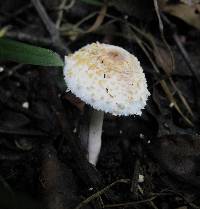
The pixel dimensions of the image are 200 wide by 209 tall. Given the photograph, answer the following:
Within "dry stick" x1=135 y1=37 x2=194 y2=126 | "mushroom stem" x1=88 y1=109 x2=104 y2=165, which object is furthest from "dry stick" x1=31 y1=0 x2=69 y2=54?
"mushroom stem" x1=88 y1=109 x2=104 y2=165

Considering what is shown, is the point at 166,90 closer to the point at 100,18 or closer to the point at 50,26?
the point at 100,18

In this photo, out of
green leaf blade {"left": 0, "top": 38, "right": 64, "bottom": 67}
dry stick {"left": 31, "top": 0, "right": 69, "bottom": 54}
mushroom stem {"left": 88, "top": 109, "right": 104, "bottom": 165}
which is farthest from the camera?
dry stick {"left": 31, "top": 0, "right": 69, "bottom": 54}

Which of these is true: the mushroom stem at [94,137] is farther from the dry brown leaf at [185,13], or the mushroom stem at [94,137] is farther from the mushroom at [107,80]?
the dry brown leaf at [185,13]

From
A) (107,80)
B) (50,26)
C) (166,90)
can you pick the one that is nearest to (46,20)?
(50,26)

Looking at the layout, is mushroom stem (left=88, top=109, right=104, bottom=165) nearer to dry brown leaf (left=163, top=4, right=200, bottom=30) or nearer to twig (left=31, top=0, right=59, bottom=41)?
twig (left=31, top=0, right=59, bottom=41)

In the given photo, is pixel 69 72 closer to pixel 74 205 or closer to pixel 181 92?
pixel 74 205

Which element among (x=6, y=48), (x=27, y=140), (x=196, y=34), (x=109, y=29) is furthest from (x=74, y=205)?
(x=196, y=34)

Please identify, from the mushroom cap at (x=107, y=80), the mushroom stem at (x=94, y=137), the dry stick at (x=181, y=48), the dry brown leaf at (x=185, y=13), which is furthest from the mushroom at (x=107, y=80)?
the dry brown leaf at (x=185, y=13)
